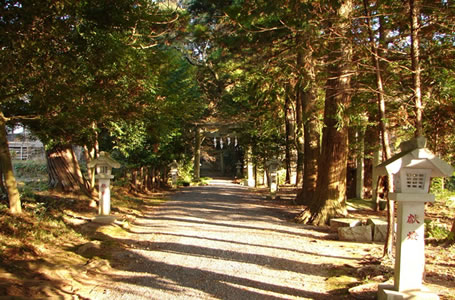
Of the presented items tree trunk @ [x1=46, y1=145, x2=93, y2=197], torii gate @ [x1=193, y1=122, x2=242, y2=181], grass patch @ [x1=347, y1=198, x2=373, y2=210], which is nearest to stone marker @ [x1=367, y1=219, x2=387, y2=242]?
grass patch @ [x1=347, y1=198, x2=373, y2=210]

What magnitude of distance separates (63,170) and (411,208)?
11137 mm

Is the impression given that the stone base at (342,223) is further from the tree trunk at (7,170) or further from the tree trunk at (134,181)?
the tree trunk at (134,181)

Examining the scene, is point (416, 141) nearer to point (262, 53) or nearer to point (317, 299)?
point (317, 299)

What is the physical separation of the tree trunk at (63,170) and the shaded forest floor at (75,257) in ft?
5.01

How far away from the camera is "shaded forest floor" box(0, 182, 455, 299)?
511 cm

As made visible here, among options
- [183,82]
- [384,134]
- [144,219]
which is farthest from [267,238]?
[183,82]

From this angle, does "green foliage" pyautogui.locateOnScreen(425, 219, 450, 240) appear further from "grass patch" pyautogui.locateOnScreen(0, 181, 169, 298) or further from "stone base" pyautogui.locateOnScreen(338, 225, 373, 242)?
"grass patch" pyautogui.locateOnScreen(0, 181, 169, 298)

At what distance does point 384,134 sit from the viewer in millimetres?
6453

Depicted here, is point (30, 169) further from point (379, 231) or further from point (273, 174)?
point (379, 231)

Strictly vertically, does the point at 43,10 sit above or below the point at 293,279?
above

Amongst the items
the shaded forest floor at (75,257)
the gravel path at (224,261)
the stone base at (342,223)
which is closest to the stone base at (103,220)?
the shaded forest floor at (75,257)

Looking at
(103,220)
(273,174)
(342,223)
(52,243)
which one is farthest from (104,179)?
(273,174)

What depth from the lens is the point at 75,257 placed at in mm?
6816

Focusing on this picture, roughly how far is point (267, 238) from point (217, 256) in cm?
187
